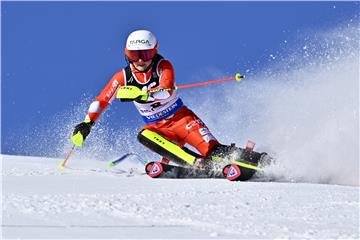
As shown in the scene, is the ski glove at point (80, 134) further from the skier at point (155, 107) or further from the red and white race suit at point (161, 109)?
the red and white race suit at point (161, 109)

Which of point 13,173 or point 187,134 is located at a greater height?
point 187,134

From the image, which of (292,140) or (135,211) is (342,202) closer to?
(135,211)

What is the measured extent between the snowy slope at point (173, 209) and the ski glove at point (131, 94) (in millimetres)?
1173

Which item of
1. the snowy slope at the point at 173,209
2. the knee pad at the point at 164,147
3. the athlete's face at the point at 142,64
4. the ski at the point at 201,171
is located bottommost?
the snowy slope at the point at 173,209

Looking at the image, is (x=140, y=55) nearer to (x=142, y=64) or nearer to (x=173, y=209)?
(x=142, y=64)

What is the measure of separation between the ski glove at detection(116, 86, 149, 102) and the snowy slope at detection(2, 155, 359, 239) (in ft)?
3.85

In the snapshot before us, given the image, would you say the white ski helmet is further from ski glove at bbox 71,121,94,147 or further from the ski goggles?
ski glove at bbox 71,121,94,147

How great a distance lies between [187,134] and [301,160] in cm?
125

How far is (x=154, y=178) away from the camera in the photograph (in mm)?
6852

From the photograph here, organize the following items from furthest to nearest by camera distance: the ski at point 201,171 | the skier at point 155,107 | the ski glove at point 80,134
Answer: the ski glove at point 80,134
the skier at point 155,107
the ski at point 201,171

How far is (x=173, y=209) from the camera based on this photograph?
14.2ft

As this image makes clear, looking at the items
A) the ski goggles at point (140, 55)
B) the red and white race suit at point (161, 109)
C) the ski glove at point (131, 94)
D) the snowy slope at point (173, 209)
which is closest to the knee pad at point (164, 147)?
the red and white race suit at point (161, 109)

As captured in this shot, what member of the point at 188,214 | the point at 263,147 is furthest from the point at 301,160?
the point at 188,214

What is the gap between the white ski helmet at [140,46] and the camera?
7.31 m
